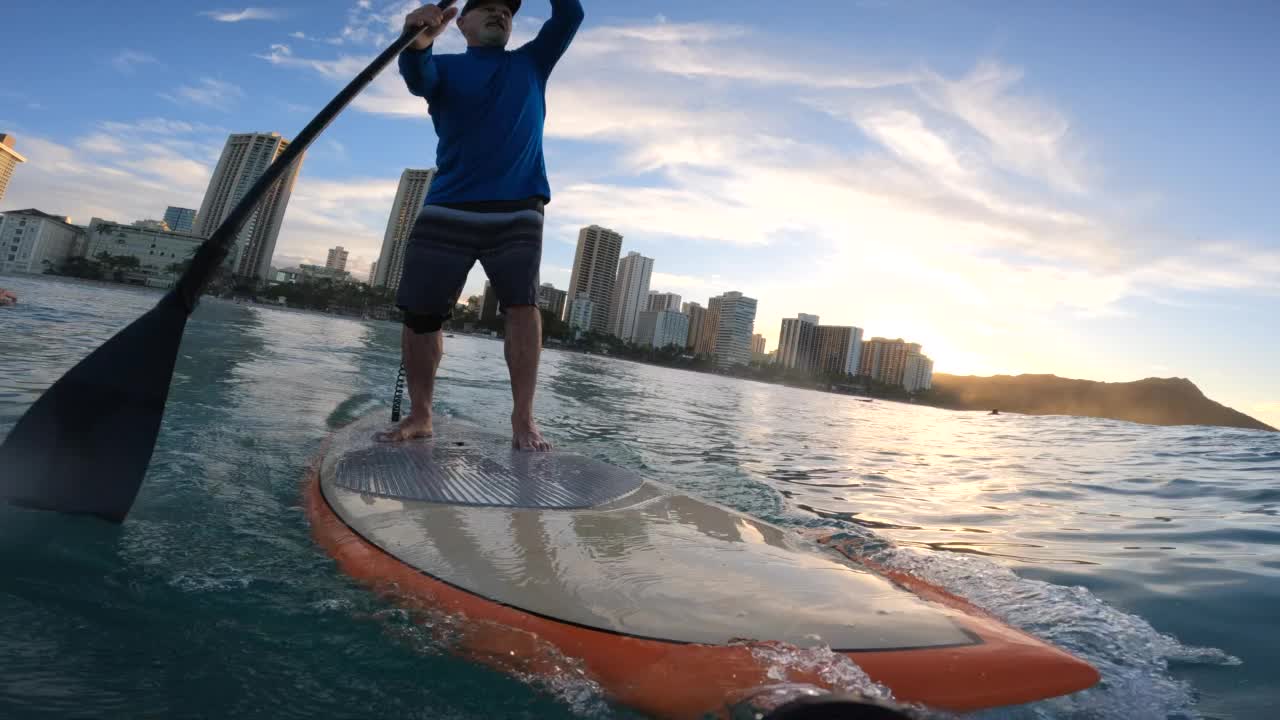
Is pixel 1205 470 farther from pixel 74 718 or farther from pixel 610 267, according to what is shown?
pixel 610 267

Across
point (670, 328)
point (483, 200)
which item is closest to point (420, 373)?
point (483, 200)

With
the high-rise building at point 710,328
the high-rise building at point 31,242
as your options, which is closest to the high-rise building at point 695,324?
the high-rise building at point 710,328

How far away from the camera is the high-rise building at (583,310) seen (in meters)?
126

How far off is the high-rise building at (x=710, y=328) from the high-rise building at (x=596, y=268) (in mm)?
23536

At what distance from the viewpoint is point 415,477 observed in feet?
6.93

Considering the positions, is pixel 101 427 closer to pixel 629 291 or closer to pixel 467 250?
pixel 467 250

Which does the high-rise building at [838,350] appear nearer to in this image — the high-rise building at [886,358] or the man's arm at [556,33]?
the high-rise building at [886,358]

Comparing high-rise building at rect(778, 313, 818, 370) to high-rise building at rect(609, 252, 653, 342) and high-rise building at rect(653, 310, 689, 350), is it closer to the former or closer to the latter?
high-rise building at rect(653, 310, 689, 350)

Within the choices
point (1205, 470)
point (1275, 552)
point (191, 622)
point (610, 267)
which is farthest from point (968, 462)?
point (610, 267)

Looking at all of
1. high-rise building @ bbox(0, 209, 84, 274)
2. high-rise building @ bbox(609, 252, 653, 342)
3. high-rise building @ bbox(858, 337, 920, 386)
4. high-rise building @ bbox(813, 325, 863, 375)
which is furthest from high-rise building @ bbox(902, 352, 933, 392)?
high-rise building @ bbox(0, 209, 84, 274)

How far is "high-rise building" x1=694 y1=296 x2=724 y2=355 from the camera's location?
14062cm

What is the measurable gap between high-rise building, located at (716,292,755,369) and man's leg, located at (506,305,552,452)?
139973 millimetres

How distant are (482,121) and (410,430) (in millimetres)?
1551

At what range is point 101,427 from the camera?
5.47ft
